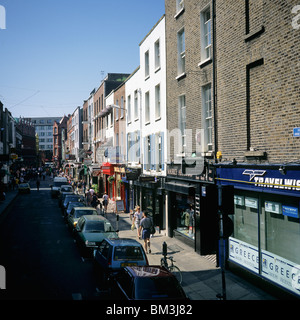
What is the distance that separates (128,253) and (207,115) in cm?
735

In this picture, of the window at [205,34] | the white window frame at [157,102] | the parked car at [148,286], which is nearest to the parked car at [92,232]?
the parked car at [148,286]

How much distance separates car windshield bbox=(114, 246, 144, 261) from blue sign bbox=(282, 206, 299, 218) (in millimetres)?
4582

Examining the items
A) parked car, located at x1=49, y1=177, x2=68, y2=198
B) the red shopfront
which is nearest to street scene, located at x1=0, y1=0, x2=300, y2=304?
the red shopfront

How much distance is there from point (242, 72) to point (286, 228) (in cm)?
556

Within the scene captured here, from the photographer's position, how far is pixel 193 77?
1647cm

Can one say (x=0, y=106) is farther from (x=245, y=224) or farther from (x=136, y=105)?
(x=245, y=224)

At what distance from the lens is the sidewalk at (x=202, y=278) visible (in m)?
10.6

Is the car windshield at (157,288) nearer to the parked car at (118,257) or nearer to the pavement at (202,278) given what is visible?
the pavement at (202,278)

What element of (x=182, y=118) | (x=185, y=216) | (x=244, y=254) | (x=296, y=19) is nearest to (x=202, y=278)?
(x=244, y=254)

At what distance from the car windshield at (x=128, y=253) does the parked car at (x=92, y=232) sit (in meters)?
3.76

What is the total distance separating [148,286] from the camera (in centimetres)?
800

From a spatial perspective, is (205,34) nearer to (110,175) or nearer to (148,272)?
(148,272)

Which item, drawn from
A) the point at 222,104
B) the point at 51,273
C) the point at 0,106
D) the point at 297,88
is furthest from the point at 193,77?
the point at 0,106

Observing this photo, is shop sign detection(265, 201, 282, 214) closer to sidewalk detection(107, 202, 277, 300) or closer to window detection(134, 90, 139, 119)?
sidewalk detection(107, 202, 277, 300)
